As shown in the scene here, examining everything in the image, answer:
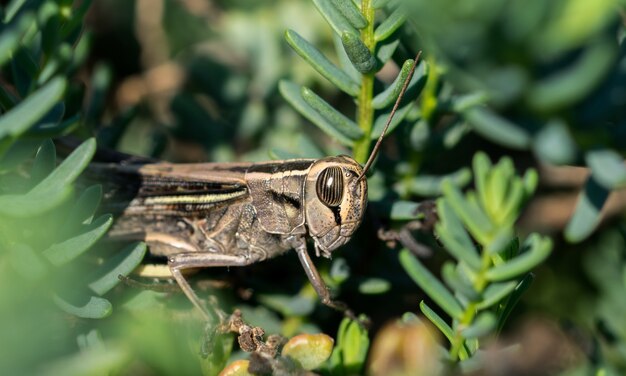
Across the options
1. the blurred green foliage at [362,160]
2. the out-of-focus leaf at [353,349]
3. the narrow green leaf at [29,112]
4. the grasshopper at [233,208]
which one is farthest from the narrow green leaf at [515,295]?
the narrow green leaf at [29,112]

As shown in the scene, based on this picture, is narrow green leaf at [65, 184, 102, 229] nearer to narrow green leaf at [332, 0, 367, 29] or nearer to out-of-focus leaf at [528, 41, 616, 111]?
narrow green leaf at [332, 0, 367, 29]

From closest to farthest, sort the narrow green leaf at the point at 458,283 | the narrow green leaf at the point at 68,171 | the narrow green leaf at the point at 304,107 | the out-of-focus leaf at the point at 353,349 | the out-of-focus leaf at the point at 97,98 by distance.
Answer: the narrow green leaf at the point at 458,283 < the narrow green leaf at the point at 68,171 < the out-of-focus leaf at the point at 353,349 < the narrow green leaf at the point at 304,107 < the out-of-focus leaf at the point at 97,98

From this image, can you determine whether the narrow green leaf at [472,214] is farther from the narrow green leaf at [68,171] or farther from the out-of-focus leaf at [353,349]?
the narrow green leaf at [68,171]

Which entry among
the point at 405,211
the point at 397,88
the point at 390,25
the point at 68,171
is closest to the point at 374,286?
the point at 405,211

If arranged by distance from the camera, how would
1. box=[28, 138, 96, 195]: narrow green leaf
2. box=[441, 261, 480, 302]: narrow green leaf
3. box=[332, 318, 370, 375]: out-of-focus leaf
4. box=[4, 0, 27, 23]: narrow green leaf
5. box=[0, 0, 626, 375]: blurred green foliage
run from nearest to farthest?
box=[0, 0, 626, 375]: blurred green foliage < box=[441, 261, 480, 302]: narrow green leaf < box=[28, 138, 96, 195]: narrow green leaf < box=[332, 318, 370, 375]: out-of-focus leaf < box=[4, 0, 27, 23]: narrow green leaf

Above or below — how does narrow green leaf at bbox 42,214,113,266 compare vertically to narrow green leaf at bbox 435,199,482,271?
above

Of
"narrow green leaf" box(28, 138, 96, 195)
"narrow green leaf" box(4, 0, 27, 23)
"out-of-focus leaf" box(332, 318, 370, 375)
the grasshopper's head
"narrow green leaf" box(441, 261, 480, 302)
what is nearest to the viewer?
"narrow green leaf" box(441, 261, 480, 302)

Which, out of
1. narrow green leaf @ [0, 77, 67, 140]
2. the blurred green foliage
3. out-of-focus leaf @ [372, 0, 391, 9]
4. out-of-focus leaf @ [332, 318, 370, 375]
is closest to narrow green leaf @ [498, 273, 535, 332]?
the blurred green foliage

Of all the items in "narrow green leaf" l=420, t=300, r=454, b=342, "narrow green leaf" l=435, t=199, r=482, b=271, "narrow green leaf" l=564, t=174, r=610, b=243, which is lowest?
"narrow green leaf" l=564, t=174, r=610, b=243

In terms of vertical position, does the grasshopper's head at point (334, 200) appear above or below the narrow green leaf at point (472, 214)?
below
